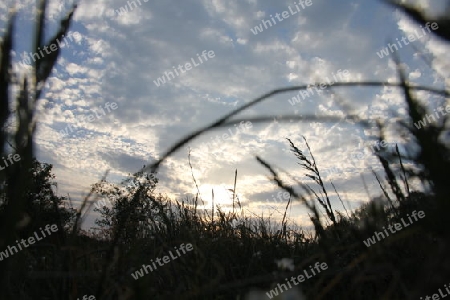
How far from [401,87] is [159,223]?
4.23m

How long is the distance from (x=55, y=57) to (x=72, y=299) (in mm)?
1538

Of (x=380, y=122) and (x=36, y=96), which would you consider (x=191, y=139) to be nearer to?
(x=36, y=96)

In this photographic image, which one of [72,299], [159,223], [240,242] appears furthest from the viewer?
[159,223]

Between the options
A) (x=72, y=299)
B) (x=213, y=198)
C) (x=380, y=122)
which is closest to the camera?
(x=380, y=122)

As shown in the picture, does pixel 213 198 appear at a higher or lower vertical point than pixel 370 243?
higher

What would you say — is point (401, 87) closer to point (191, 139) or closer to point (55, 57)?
point (191, 139)

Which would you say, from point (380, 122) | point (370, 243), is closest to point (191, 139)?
point (380, 122)

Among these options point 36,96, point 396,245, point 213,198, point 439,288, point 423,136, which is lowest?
point 439,288

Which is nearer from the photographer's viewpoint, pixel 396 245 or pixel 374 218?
pixel 374 218

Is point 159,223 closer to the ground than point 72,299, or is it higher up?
higher up

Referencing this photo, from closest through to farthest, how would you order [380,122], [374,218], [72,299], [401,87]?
[401,87], [374,218], [380,122], [72,299]

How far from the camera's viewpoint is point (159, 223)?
4.84m

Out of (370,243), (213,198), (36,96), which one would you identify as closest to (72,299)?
(36,96)

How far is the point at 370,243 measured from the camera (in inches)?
59.5
